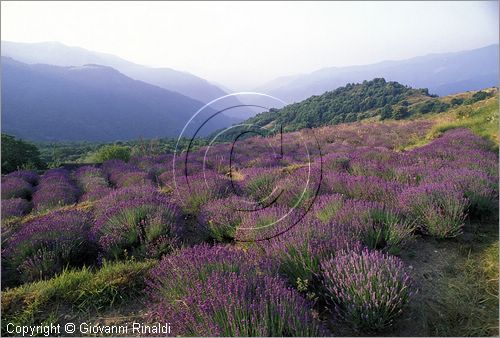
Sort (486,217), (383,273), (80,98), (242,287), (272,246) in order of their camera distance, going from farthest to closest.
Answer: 1. (80,98)
2. (486,217)
3. (272,246)
4. (383,273)
5. (242,287)

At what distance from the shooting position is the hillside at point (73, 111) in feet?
403

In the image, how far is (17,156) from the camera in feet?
50.8

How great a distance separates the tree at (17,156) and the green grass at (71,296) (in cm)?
1357

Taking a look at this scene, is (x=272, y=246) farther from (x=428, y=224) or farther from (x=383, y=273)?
(x=428, y=224)

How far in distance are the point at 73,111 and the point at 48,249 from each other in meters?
166

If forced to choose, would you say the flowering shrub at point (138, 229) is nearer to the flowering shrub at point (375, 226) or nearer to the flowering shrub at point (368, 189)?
the flowering shrub at point (375, 226)

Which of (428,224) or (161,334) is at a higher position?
(428,224)

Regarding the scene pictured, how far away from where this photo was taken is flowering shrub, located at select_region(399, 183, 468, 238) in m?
3.92

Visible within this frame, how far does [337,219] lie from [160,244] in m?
2.11

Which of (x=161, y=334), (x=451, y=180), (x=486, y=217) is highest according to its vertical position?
(x=451, y=180)

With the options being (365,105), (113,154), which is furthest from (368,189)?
(365,105)

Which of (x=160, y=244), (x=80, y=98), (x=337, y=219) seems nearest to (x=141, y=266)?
(x=160, y=244)

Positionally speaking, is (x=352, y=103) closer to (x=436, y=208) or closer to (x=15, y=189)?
(x=15, y=189)

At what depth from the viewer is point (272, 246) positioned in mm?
3350
